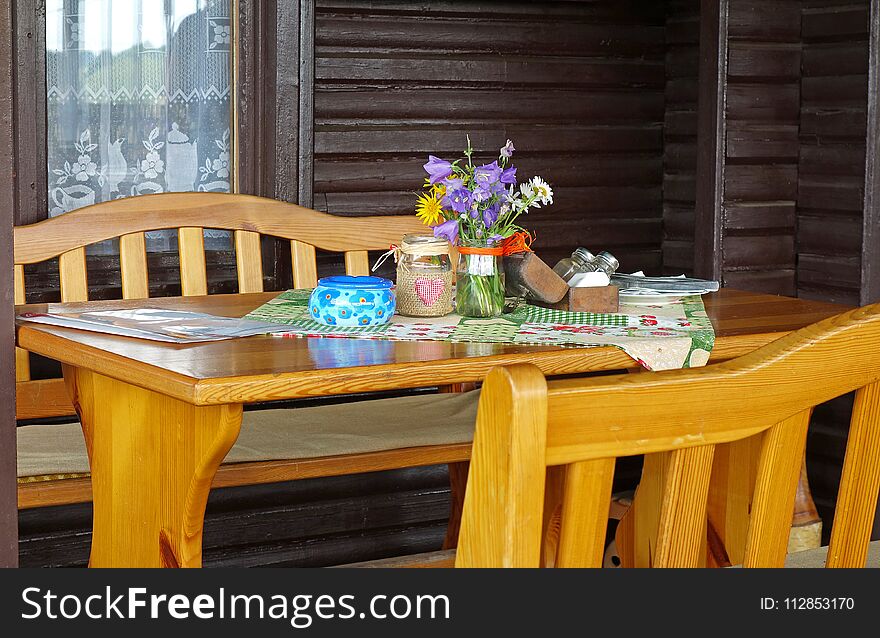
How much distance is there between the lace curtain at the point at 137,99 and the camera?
3.50 meters

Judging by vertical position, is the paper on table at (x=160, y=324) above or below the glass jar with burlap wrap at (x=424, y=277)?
below

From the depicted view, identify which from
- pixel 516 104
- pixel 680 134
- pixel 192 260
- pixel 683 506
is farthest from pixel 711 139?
pixel 683 506

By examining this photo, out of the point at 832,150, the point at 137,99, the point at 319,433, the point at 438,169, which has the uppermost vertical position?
the point at 137,99

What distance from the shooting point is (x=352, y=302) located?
2346mm

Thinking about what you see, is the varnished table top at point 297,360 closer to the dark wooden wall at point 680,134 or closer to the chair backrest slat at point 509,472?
the chair backrest slat at point 509,472

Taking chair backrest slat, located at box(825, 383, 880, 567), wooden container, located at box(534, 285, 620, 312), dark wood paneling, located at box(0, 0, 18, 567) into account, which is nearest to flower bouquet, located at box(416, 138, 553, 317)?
wooden container, located at box(534, 285, 620, 312)

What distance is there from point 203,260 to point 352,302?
1.09 meters

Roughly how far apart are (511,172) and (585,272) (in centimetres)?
32

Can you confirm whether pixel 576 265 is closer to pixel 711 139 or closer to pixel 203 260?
pixel 203 260

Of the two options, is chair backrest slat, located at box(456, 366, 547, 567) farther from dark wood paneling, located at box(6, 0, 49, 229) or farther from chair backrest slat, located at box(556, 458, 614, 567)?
dark wood paneling, located at box(6, 0, 49, 229)

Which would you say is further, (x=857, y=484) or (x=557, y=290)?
(x=557, y=290)

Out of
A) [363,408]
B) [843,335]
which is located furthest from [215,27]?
[843,335]

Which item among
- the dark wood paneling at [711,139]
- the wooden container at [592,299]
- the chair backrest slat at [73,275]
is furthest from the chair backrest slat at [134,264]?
the dark wood paneling at [711,139]

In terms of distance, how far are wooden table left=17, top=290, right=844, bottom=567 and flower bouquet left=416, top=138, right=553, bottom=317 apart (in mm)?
353
